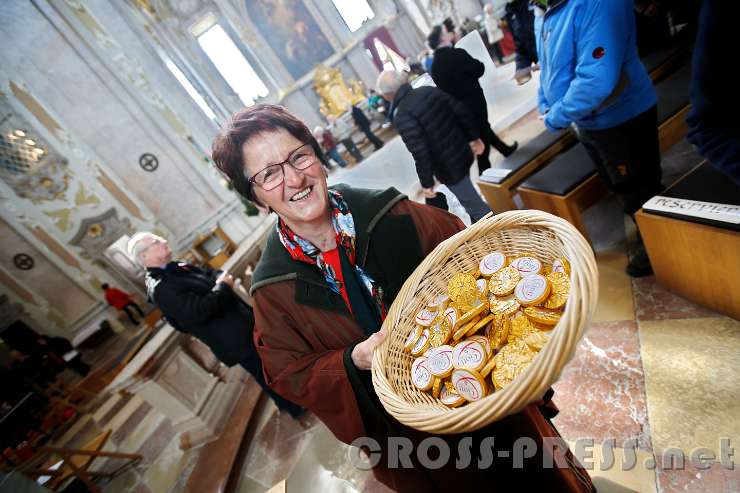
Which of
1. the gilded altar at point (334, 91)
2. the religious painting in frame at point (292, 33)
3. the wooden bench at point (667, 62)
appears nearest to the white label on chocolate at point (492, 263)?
the wooden bench at point (667, 62)

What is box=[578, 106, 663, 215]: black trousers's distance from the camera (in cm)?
184

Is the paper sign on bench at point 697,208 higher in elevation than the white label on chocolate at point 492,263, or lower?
lower

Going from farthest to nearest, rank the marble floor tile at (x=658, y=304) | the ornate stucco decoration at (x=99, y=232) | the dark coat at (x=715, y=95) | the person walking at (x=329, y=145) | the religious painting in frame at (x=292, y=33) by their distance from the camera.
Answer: the religious painting in frame at (x=292, y=33)
the person walking at (x=329, y=145)
the ornate stucco decoration at (x=99, y=232)
the marble floor tile at (x=658, y=304)
the dark coat at (x=715, y=95)

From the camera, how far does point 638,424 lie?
1.53m

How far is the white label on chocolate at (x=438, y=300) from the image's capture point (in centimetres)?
124

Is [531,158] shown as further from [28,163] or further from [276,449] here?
[28,163]

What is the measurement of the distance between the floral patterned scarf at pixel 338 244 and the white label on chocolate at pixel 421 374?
31cm

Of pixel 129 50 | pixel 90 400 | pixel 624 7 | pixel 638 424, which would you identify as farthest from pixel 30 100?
pixel 638 424

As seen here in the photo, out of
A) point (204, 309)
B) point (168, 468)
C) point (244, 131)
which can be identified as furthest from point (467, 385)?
point (168, 468)

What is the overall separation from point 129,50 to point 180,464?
30.9 ft

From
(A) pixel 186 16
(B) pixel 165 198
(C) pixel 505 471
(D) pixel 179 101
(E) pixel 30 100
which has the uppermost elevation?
(A) pixel 186 16

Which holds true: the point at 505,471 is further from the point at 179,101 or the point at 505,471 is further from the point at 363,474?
the point at 179,101

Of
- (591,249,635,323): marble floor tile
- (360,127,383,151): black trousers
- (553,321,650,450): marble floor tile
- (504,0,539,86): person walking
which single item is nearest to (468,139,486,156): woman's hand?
(591,249,635,323): marble floor tile

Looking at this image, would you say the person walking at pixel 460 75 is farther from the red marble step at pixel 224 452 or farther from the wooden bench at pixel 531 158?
the red marble step at pixel 224 452
